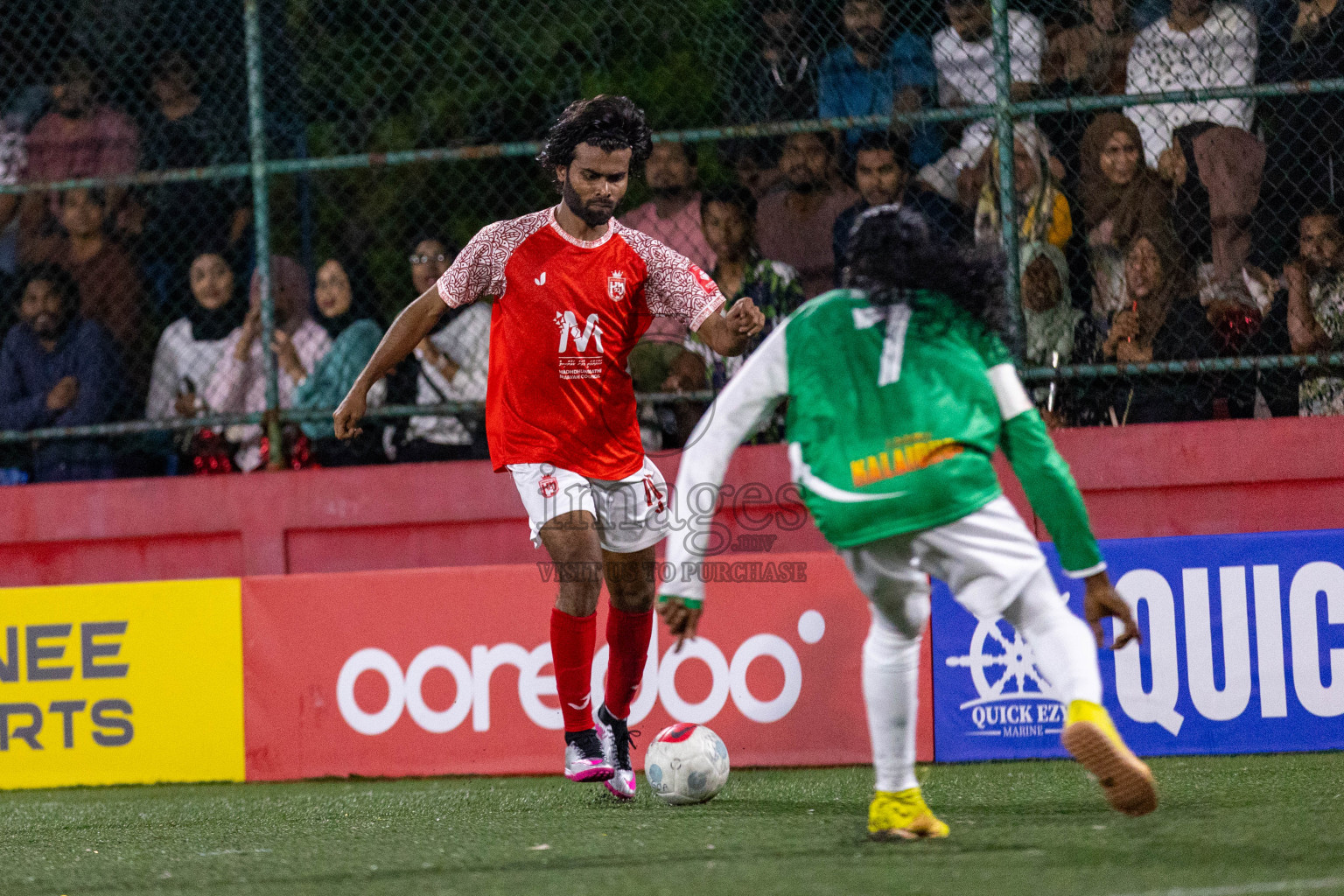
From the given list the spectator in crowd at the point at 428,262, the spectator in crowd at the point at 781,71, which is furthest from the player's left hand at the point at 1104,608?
the spectator in crowd at the point at 428,262

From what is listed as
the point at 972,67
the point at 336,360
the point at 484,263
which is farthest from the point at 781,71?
the point at 336,360

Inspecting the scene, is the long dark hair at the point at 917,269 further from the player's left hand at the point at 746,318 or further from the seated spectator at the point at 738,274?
the seated spectator at the point at 738,274

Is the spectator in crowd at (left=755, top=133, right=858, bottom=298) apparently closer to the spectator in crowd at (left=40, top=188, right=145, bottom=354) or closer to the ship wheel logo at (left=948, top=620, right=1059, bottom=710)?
the ship wheel logo at (left=948, top=620, right=1059, bottom=710)

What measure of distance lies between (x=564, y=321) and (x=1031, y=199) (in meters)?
2.46

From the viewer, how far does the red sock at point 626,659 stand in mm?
5422

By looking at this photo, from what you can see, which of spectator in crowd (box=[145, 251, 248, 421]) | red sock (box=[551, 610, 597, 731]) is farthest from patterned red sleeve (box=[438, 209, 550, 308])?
spectator in crowd (box=[145, 251, 248, 421])

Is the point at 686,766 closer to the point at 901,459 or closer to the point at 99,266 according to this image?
the point at 901,459

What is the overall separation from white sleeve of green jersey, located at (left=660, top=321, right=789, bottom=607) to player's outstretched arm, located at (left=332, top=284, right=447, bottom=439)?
1767 mm

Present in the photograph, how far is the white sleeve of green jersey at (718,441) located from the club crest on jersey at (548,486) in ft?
4.53

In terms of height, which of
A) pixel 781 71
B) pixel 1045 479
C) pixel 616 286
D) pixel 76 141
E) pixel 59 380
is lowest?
pixel 1045 479

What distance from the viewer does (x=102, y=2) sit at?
325 inches

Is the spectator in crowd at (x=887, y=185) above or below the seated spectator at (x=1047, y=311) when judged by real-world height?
above

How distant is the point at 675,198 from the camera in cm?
719

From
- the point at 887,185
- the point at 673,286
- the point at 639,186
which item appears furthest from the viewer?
the point at 639,186
